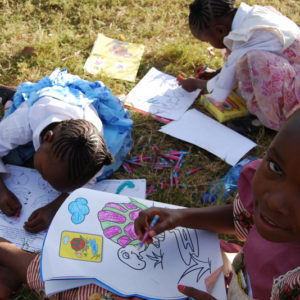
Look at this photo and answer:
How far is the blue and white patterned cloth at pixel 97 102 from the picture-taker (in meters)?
1.74

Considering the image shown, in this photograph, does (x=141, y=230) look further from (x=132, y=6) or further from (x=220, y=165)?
(x=132, y=6)

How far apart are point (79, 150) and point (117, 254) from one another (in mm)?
445

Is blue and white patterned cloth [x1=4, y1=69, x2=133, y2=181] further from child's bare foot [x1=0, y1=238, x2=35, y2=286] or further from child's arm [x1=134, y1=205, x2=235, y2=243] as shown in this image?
child's arm [x1=134, y1=205, x2=235, y2=243]

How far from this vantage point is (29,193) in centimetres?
161

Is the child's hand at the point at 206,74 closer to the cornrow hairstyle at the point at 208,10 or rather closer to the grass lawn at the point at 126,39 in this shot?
the grass lawn at the point at 126,39

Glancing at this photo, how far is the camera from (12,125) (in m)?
1.60

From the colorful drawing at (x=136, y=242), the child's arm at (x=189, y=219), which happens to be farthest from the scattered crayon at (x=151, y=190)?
the child's arm at (x=189, y=219)

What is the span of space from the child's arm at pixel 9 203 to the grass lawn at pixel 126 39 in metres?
0.47

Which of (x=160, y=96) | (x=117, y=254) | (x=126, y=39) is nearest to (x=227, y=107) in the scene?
(x=160, y=96)

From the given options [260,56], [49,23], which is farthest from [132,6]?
[260,56]

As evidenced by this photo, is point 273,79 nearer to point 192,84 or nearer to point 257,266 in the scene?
point 192,84

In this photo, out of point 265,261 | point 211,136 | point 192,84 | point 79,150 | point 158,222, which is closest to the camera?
point 265,261

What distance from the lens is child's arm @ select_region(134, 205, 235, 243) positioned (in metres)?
1.12

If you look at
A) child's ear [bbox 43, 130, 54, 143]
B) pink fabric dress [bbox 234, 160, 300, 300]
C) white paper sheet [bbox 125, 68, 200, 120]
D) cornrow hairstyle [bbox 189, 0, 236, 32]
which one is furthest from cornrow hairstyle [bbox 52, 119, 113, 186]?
cornrow hairstyle [bbox 189, 0, 236, 32]
